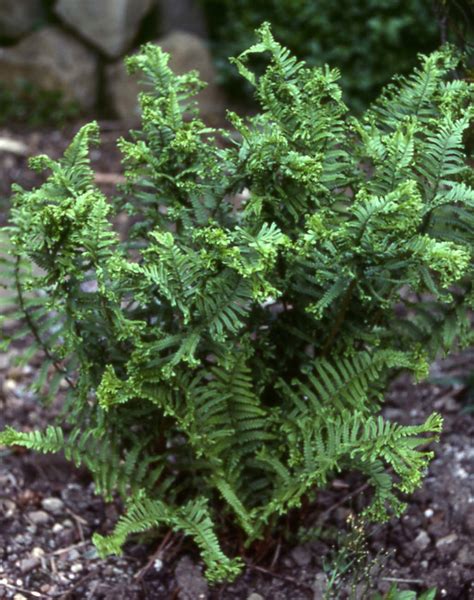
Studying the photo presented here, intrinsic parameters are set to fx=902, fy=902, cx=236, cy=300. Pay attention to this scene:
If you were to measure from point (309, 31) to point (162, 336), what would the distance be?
374cm

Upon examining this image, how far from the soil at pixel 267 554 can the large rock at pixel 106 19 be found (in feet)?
11.6

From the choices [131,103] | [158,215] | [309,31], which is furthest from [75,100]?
[158,215]

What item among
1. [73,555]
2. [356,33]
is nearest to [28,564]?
[73,555]

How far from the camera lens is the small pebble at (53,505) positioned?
2994mm

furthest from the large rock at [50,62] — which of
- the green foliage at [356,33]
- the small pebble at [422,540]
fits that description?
the small pebble at [422,540]

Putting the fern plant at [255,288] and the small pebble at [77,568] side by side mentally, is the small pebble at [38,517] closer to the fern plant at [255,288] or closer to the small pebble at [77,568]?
the small pebble at [77,568]

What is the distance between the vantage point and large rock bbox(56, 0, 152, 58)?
Answer: 5.83 metres

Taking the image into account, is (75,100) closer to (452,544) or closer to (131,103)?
(131,103)

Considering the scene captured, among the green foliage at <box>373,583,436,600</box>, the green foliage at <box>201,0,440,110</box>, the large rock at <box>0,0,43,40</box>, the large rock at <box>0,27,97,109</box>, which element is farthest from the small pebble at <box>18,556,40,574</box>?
the large rock at <box>0,0,43,40</box>

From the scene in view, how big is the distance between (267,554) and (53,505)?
0.76 m

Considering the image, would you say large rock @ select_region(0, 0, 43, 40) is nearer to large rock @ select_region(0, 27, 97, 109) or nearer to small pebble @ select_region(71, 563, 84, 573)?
large rock @ select_region(0, 27, 97, 109)

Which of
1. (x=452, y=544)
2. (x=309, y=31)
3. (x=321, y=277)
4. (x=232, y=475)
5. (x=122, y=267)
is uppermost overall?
(x=309, y=31)

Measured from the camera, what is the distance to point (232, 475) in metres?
2.53

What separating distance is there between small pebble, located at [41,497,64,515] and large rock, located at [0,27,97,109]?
3.73m
